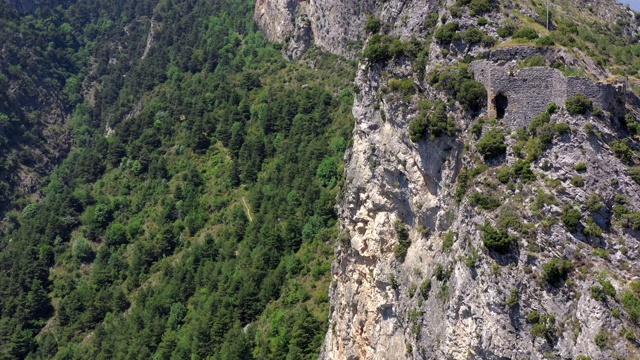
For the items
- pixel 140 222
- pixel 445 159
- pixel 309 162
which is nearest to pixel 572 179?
pixel 445 159

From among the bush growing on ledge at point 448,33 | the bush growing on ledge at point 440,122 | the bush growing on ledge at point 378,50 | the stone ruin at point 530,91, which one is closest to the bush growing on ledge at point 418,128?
the bush growing on ledge at point 440,122

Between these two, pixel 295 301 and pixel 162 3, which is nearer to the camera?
pixel 295 301

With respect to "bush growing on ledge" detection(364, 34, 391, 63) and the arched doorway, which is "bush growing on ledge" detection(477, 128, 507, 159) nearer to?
the arched doorway

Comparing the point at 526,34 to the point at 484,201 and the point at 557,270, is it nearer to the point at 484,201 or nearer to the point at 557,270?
the point at 484,201

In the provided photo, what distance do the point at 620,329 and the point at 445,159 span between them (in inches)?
648

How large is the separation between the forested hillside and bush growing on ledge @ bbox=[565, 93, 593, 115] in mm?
39059

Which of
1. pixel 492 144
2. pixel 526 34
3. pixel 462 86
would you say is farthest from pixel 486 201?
pixel 526 34

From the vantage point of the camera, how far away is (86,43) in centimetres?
18950

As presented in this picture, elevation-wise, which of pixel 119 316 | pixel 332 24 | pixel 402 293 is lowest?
pixel 119 316

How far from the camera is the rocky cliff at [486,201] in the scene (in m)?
38.5

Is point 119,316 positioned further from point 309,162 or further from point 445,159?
point 445,159

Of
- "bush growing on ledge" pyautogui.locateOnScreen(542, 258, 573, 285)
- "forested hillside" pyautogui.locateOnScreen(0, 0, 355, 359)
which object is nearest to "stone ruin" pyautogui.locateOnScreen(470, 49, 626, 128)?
"bush growing on ledge" pyautogui.locateOnScreen(542, 258, 573, 285)

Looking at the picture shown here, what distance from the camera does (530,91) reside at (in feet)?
144

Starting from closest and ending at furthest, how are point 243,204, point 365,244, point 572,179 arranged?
point 572,179, point 365,244, point 243,204
